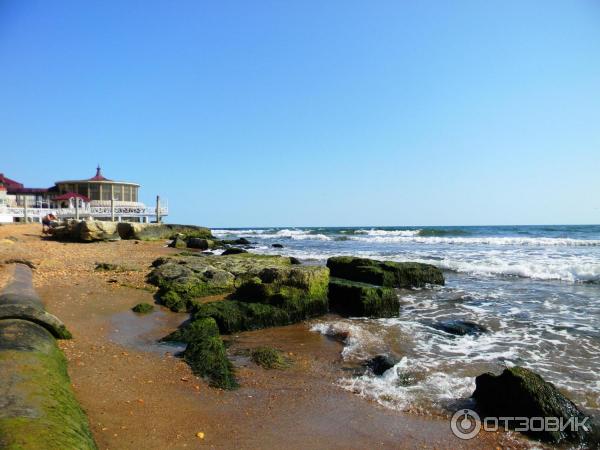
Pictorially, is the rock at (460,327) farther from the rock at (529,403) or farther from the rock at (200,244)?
the rock at (200,244)

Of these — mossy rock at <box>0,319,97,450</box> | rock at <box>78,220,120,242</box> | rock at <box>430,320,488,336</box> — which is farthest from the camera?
rock at <box>78,220,120,242</box>

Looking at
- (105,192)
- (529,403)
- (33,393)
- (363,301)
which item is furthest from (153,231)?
(529,403)

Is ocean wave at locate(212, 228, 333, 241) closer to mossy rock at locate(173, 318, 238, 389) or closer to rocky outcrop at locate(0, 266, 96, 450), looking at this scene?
mossy rock at locate(173, 318, 238, 389)

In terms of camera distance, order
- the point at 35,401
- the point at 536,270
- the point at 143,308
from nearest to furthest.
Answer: the point at 35,401 → the point at 143,308 → the point at 536,270

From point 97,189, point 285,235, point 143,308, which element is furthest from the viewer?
point 285,235

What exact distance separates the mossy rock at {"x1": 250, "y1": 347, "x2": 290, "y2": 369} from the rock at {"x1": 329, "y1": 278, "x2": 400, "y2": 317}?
3126 millimetres

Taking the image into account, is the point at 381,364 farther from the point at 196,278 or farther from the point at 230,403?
the point at 196,278

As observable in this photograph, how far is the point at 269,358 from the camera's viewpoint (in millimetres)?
5688

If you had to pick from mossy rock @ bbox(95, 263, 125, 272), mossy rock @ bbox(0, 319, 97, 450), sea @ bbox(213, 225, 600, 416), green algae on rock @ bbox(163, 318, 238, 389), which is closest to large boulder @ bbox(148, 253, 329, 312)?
sea @ bbox(213, 225, 600, 416)

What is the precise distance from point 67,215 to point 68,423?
37813mm

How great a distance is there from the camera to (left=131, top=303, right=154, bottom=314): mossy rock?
7950 mm

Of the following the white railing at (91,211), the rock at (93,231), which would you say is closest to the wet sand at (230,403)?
the rock at (93,231)

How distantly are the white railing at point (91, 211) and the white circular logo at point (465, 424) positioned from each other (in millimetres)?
35328

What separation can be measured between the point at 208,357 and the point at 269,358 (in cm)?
88
